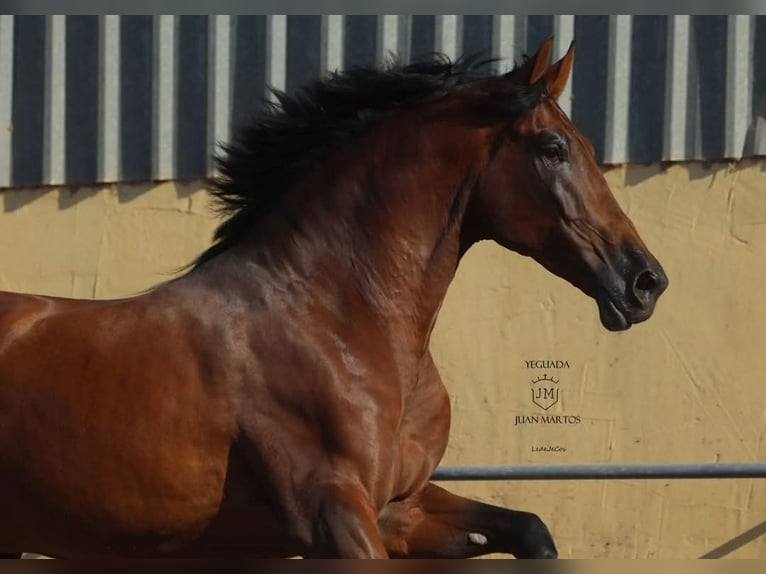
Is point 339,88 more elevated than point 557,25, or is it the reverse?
point 557,25

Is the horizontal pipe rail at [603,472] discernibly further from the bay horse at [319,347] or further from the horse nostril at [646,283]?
the horse nostril at [646,283]

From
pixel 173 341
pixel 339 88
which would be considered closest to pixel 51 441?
pixel 173 341

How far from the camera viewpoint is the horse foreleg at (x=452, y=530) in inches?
203

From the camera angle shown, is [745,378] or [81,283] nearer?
[745,378]

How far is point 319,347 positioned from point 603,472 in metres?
2.02

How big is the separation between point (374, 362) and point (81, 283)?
12.2 feet

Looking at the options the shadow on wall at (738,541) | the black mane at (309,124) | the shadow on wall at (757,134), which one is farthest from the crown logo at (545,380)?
the black mane at (309,124)

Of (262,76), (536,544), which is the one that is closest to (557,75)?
(536,544)

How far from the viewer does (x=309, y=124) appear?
17.3 ft

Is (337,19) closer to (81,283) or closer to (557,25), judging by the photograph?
(557,25)

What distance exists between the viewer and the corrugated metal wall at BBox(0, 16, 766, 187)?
7953 mm

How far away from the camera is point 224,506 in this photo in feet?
15.9

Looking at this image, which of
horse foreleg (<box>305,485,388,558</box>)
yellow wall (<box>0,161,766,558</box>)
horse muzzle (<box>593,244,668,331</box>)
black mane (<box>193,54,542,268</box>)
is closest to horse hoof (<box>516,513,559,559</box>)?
horse foreleg (<box>305,485,388,558</box>)

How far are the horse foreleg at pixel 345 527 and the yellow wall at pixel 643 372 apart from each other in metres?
3.14
